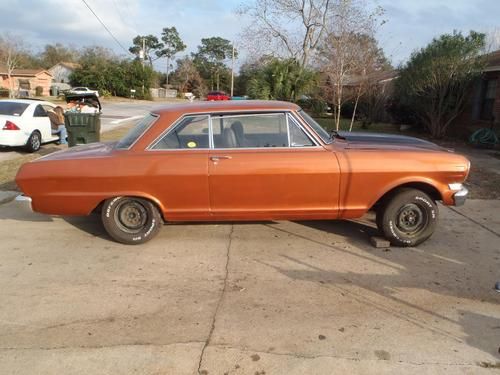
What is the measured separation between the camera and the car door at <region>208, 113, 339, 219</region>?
4.76 m

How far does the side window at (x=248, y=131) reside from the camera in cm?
491

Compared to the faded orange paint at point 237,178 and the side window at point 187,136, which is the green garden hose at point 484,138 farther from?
the side window at point 187,136

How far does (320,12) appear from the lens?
2969 cm

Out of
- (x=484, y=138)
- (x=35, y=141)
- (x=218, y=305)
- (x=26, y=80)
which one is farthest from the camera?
(x=26, y=80)

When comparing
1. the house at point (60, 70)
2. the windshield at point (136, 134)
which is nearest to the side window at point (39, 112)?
the windshield at point (136, 134)

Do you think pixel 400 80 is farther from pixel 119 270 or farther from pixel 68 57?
pixel 68 57

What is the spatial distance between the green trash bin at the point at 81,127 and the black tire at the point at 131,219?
5730 millimetres

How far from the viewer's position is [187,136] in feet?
16.1

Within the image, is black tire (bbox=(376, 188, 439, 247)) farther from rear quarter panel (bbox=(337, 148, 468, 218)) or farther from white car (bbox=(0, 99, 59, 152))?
white car (bbox=(0, 99, 59, 152))

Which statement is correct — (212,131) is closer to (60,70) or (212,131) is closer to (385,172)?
(385,172)

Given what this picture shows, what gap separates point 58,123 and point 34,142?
4.62 ft

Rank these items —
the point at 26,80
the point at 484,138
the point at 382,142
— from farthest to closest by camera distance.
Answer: the point at 26,80 → the point at 484,138 → the point at 382,142

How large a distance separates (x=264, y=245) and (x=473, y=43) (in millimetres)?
14062

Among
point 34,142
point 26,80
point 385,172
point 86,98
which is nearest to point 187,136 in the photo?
point 385,172
